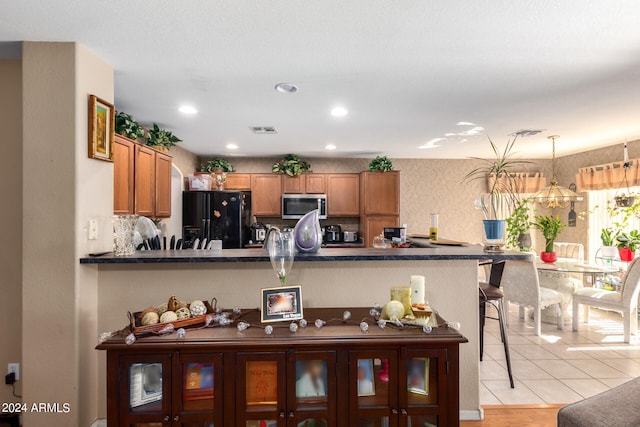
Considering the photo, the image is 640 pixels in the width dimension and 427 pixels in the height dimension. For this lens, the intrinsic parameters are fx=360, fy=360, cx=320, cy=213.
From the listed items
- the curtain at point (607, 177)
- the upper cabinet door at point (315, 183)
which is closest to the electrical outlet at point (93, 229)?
the upper cabinet door at point (315, 183)

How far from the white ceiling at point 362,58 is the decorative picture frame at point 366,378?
1.73 m

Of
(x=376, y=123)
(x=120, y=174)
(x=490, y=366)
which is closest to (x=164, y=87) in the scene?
(x=120, y=174)

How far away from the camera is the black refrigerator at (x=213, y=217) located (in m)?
4.96

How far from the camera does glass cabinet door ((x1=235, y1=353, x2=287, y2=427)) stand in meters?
1.68

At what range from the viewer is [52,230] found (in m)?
2.09

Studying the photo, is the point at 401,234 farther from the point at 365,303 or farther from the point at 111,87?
the point at 111,87

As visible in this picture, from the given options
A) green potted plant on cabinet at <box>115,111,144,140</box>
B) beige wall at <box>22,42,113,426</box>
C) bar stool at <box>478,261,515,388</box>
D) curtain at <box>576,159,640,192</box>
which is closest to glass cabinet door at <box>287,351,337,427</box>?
beige wall at <box>22,42,113,426</box>

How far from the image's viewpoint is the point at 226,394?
66.1 inches

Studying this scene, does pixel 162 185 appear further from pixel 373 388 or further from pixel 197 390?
pixel 373 388

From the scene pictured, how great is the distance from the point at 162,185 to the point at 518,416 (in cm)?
363

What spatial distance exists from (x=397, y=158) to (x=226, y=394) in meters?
5.28

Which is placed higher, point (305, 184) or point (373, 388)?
point (305, 184)

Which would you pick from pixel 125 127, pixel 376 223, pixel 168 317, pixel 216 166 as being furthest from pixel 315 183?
pixel 168 317

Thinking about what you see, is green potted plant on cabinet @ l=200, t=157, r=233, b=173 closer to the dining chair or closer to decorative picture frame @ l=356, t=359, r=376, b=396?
the dining chair
